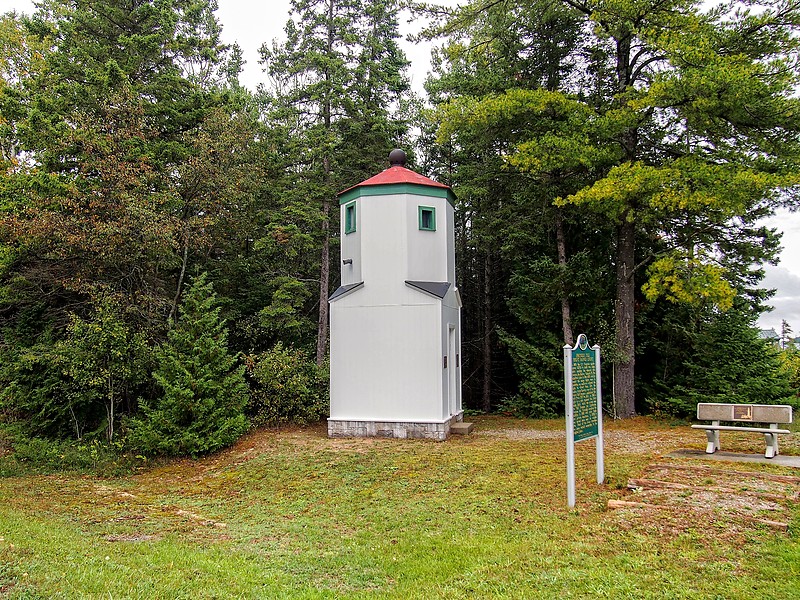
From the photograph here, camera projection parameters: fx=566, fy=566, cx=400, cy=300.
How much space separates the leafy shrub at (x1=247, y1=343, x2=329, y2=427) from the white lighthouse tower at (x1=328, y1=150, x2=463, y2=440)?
1.43 meters

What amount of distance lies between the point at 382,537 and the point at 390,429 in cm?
597

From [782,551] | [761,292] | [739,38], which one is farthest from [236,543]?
[761,292]

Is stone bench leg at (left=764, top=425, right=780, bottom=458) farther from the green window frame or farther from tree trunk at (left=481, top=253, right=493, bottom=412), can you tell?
tree trunk at (left=481, top=253, right=493, bottom=412)

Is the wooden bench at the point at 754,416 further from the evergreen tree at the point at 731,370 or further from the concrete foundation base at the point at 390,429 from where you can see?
the concrete foundation base at the point at 390,429

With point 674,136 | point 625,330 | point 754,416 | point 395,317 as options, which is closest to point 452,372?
point 395,317

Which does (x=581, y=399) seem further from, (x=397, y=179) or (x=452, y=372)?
(x=397, y=179)

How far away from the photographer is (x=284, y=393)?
1336 cm

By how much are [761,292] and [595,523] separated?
38.6ft

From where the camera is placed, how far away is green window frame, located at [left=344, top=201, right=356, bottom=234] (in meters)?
12.9

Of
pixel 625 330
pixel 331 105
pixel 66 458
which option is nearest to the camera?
pixel 66 458

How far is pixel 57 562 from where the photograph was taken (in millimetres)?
4664

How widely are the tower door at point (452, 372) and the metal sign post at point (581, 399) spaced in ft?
17.7

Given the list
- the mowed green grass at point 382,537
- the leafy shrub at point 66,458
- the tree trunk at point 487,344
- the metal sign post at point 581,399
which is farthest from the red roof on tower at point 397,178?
the leafy shrub at point 66,458

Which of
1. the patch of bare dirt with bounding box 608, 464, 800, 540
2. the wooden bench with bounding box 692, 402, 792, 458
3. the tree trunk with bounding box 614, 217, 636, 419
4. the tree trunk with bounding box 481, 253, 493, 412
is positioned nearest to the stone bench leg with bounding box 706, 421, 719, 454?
the wooden bench with bounding box 692, 402, 792, 458
